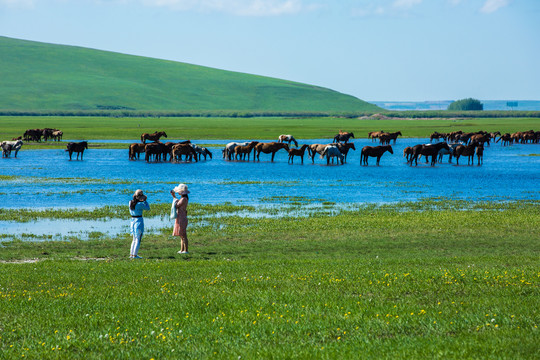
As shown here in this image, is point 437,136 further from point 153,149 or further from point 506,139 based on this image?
point 153,149

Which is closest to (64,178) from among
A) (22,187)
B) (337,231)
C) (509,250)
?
(22,187)

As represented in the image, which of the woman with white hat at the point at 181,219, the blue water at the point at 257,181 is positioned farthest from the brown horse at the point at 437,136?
the woman with white hat at the point at 181,219

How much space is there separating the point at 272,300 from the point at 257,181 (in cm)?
3418

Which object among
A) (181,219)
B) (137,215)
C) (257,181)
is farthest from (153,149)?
(137,215)

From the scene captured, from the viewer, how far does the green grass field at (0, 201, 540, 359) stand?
33.4 ft

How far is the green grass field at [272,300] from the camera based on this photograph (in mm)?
10188

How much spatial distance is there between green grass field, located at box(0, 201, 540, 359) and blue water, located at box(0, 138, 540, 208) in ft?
46.0

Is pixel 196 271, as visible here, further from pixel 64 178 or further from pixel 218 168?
pixel 218 168

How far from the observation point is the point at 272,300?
1316 cm

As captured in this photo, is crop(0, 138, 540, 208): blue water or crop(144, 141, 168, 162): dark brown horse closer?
crop(0, 138, 540, 208): blue water

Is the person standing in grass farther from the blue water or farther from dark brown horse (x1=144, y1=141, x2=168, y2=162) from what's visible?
dark brown horse (x1=144, y1=141, x2=168, y2=162)

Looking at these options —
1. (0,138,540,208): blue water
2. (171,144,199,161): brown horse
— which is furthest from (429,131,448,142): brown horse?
(171,144,199,161): brown horse

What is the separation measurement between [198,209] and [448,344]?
2362cm

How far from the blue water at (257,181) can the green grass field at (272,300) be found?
1402cm
